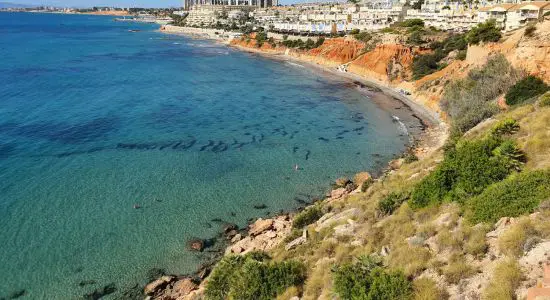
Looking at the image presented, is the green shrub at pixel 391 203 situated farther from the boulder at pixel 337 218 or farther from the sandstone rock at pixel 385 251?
the sandstone rock at pixel 385 251

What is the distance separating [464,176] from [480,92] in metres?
27.6

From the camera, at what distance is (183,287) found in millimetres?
20391

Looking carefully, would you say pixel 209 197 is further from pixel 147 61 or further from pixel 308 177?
pixel 147 61

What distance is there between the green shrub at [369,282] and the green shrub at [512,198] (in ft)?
13.4

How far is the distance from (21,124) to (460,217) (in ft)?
166

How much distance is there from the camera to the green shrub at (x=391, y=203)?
18297 millimetres

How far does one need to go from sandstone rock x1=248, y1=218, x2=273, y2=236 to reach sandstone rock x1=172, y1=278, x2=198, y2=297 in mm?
5736

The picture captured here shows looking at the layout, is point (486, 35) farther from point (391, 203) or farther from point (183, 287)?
point (183, 287)

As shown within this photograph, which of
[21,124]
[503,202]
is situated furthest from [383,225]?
[21,124]

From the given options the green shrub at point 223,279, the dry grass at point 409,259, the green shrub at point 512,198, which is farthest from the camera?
the green shrub at point 223,279

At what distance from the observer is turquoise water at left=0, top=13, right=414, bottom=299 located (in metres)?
23.3

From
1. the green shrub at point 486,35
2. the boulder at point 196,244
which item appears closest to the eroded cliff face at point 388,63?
the green shrub at point 486,35

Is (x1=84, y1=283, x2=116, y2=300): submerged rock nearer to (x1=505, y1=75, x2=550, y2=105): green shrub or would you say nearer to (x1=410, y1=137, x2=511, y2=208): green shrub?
(x1=410, y1=137, x2=511, y2=208): green shrub

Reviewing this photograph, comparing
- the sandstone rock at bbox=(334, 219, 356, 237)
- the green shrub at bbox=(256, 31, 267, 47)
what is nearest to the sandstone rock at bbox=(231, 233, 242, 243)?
the sandstone rock at bbox=(334, 219, 356, 237)
